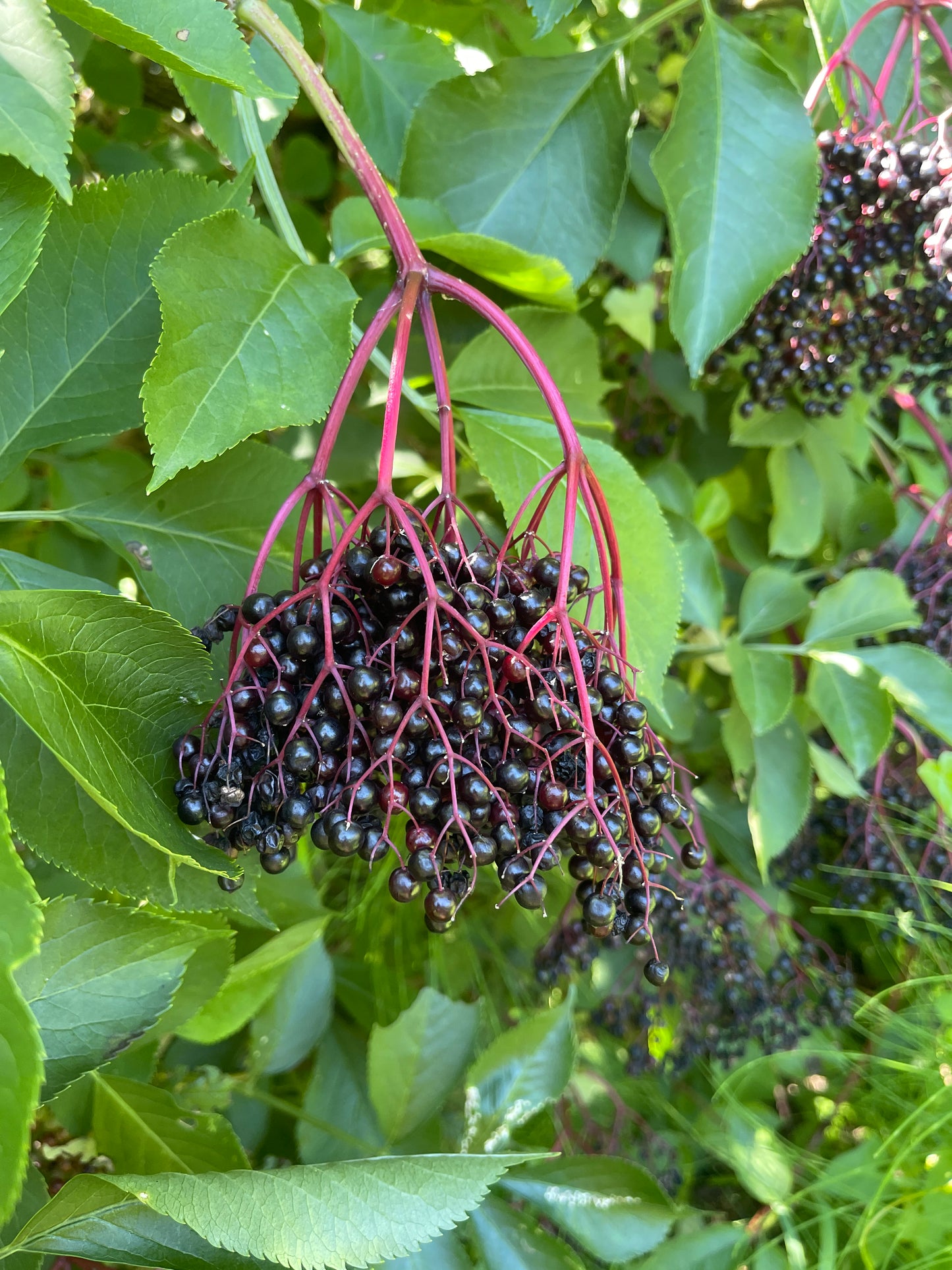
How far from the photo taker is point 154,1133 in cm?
70

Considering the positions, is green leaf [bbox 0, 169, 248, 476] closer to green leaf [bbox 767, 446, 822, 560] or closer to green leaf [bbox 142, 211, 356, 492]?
green leaf [bbox 142, 211, 356, 492]

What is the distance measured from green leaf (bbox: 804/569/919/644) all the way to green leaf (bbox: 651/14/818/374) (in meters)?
0.50

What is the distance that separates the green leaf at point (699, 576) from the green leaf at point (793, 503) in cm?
15

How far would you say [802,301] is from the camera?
0.92m

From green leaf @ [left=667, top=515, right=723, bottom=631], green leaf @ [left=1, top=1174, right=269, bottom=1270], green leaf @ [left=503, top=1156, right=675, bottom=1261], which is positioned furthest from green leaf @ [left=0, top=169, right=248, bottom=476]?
green leaf @ [left=503, top=1156, right=675, bottom=1261]

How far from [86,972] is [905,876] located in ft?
4.03

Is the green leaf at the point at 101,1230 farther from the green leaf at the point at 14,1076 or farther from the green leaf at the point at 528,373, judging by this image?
the green leaf at the point at 528,373

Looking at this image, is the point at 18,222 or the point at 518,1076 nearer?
the point at 18,222

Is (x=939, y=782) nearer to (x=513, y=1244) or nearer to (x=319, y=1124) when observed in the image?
(x=513, y=1244)

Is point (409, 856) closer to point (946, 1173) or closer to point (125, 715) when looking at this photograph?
point (125, 715)

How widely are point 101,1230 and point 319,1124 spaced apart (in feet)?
1.50

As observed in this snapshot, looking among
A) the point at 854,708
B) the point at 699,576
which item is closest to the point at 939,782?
the point at 854,708

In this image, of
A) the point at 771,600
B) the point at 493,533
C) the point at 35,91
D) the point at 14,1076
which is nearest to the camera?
the point at 14,1076

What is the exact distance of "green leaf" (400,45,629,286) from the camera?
2.94 ft
